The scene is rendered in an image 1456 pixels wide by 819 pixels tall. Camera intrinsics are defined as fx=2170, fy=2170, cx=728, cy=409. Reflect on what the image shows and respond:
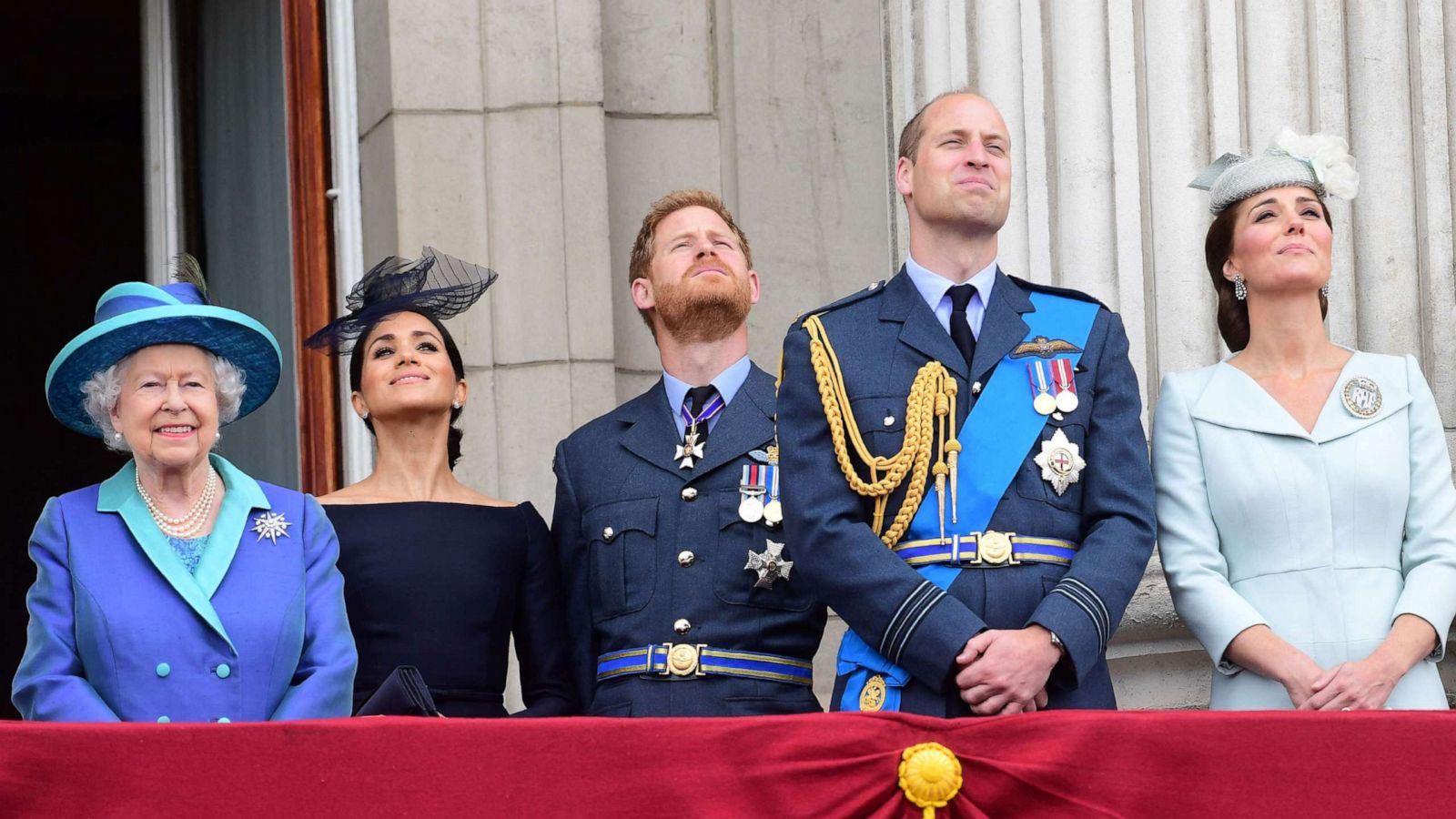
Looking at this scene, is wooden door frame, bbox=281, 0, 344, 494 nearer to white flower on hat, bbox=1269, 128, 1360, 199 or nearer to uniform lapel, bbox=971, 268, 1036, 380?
uniform lapel, bbox=971, 268, 1036, 380

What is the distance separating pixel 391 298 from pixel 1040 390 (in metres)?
1.45

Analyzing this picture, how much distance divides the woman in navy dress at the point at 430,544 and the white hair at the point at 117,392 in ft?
1.41

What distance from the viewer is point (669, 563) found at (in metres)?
4.19

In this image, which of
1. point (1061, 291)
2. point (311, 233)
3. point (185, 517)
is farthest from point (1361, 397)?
point (311, 233)

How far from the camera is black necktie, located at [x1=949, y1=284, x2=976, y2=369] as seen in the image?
387 cm

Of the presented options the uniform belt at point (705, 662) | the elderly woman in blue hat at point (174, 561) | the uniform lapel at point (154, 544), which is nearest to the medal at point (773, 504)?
the uniform belt at point (705, 662)

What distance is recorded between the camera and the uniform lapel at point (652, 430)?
433 cm

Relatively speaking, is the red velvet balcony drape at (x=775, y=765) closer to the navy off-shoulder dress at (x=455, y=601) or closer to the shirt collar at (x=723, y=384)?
the navy off-shoulder dress at (x=455, y=601)

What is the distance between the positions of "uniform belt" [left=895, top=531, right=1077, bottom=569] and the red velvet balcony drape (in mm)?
563

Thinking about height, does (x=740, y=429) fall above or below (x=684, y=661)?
above

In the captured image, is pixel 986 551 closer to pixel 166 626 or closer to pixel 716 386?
pixel 716 386

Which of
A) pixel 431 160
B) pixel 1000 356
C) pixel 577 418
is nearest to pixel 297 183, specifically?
pixel 431 160

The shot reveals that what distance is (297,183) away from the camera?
19.7 ft

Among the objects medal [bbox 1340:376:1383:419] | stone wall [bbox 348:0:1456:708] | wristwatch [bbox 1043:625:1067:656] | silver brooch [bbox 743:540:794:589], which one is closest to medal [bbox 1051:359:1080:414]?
wristwatch [bbox 1043:625:1067:656]
